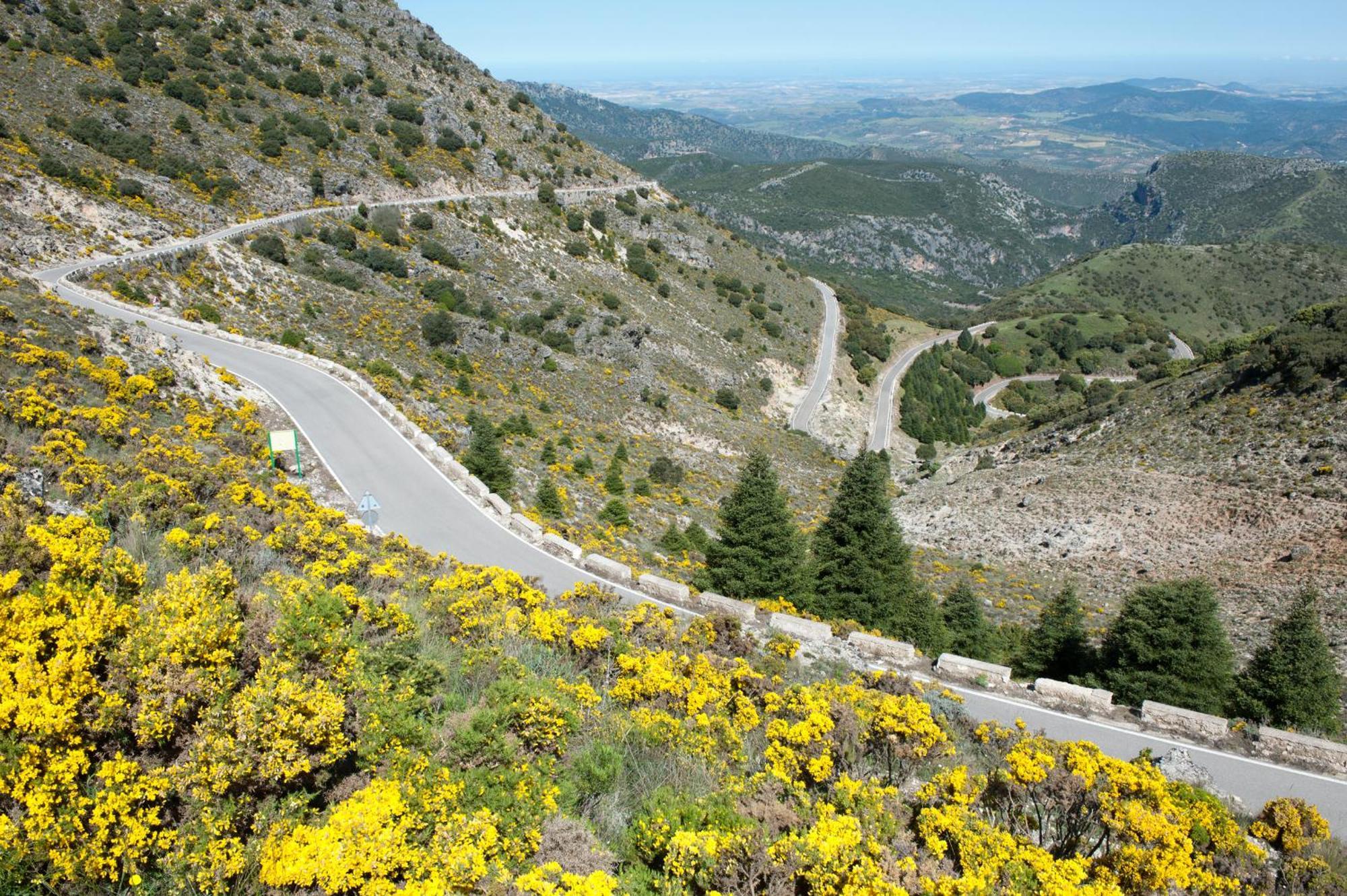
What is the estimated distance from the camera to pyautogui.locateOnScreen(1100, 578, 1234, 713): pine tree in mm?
15359

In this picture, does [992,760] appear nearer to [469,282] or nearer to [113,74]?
[469,282]

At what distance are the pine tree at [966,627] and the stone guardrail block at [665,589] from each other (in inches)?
370

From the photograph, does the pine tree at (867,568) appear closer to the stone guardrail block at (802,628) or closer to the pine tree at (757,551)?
the pine tree at (757,551)

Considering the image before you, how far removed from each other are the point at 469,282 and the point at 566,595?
37.4 metres

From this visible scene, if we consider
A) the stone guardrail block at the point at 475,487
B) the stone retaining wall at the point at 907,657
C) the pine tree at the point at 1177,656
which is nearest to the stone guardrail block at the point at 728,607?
the stone retaining wall at the point at 907,657

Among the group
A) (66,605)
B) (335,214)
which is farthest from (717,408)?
(66,605)

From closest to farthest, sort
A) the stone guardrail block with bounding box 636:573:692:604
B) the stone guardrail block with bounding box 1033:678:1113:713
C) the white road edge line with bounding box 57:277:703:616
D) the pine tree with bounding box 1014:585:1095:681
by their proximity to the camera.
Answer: the stone guardrail block with bounding box 1033:678:1113:713 → the stone guardrail block with bounding box 636:573:692:604 → the white road edge line with bounding box 57:277:703:616 → the pine tree with bounding box 1014:585:1095:681

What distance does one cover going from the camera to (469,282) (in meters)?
45.6

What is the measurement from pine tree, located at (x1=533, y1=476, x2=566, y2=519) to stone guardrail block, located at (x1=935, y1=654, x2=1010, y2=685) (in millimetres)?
12087

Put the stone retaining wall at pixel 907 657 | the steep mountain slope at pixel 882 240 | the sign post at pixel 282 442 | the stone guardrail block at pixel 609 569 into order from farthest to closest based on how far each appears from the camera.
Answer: the steep mountain slope at pixel 882 240, the sign post at pixel 282 442, the stone guardrail block at pixel 609 569, the stone retaining wall at pixel 907 657

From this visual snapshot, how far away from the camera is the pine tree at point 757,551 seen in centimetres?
1831

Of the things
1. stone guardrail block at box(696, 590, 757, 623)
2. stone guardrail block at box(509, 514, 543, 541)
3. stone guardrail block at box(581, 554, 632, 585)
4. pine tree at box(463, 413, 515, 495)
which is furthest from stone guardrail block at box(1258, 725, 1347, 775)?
pine tree at box(463, 413, 515, 495)

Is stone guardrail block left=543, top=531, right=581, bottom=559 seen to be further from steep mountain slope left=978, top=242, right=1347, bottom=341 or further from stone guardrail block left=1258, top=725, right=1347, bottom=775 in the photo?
steep mountain slope left=978, top=242, right=1347, bottom=341

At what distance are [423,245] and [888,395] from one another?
158 ft
